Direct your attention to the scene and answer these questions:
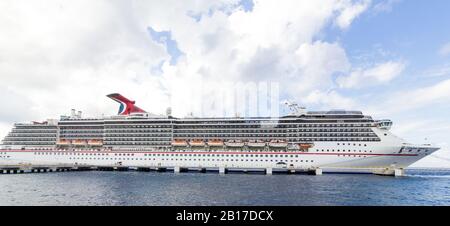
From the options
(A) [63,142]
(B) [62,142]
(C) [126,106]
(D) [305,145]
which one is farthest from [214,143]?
(B) [62,142]

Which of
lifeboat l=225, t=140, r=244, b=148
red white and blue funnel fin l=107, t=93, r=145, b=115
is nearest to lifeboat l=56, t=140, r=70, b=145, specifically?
red white and blue funnel fin l=107, t=93, r=145, b=115

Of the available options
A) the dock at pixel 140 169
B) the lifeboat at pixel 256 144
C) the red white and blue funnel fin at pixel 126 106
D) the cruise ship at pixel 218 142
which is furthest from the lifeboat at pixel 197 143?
the red white and blue funnel fin at pixel 126 106

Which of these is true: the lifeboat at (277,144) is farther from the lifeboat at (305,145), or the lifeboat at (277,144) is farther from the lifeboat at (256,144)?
the lifeboat at (305,145)

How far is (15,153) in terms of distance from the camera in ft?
221

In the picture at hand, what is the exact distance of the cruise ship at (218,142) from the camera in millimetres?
52406

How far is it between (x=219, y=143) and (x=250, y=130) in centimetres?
657

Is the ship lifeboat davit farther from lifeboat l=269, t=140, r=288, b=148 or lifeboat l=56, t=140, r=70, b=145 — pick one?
lifeboat l=269, t=140, r=288, b=148

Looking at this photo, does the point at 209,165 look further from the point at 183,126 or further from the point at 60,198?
the point at 60,198

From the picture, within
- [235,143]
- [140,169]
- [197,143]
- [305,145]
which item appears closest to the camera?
[305,145]

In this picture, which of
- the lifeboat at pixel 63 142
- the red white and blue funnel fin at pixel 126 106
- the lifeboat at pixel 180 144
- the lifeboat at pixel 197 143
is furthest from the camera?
the red white and blue funnel fin at pixel 126 106

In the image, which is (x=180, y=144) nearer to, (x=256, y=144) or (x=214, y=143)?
(x=214, y=143)

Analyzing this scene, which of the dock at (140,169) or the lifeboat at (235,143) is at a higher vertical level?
the lifeboat at (235,143)

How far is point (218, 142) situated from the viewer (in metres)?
59.7
